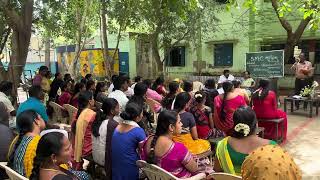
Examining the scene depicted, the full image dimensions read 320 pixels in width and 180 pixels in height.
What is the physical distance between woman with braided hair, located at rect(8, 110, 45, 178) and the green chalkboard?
9.64 meters

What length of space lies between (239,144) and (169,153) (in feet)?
2.20

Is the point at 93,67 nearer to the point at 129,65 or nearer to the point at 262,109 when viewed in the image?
the point at 129,65

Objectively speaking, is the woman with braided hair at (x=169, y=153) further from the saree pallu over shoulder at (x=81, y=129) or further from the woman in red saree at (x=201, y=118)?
the woman in red saree at (x=201, y=118)

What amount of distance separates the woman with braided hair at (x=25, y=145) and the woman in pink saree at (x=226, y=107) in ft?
11.0

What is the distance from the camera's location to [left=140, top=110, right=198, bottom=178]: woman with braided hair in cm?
349

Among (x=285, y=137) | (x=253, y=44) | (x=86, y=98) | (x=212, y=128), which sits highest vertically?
(x=253, y=44)

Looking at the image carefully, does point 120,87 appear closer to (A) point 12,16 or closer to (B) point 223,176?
(A) point 12,16

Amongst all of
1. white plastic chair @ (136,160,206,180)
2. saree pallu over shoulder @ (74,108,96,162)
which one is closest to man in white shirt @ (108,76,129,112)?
saree pallu over shoulder @ (74,108,96,162)

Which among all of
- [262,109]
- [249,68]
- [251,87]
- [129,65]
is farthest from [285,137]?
[129,65]

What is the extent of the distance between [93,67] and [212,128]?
1783 centimetres

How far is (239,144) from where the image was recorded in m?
3.24

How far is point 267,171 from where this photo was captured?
2.14 m

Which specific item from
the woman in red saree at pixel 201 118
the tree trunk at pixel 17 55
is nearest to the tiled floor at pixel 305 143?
the woman in red saree at pixel 201 118

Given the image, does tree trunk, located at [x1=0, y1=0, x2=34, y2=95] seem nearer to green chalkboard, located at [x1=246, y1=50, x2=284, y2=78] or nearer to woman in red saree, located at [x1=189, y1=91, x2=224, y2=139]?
woman in red saree, located at [x1=189, y1=91, x2=224, y2=139]
